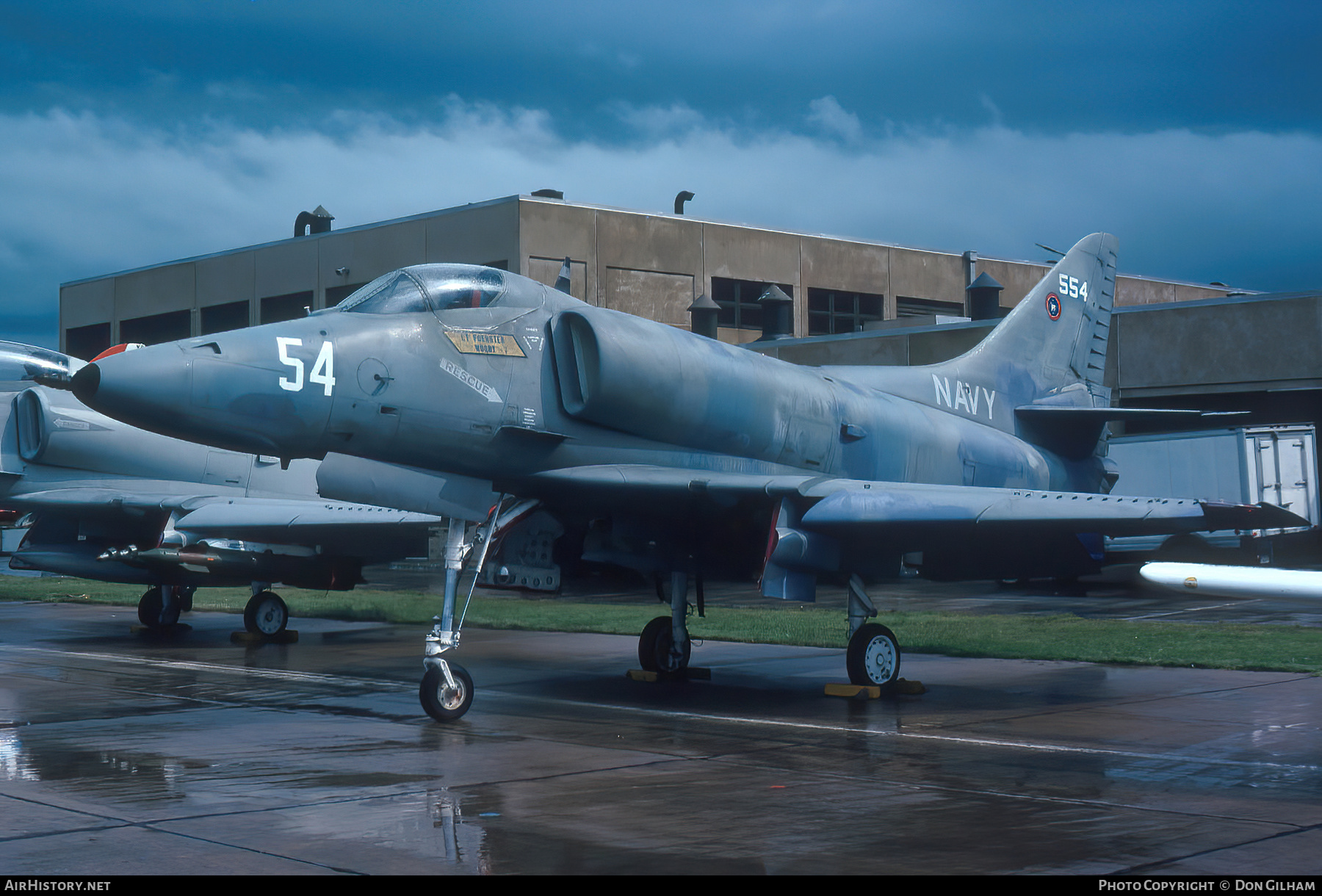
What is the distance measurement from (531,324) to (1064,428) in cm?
836

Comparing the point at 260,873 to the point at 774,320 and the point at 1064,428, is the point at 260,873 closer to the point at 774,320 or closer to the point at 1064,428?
the point at 1064,428

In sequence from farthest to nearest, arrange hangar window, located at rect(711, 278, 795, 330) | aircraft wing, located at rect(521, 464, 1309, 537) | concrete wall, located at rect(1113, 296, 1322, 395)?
hangar window, located at rect(711, 278, 795, 330), concrete wall, located at rect(1113, 296, 1322, 395), aircraft wing, located at rect(521, 464, 1309, 537)

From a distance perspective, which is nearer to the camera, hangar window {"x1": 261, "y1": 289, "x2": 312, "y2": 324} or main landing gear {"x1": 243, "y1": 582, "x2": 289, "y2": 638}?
main landing gear {"x1": 243, "y1": 582, "x2": 289, "y2": 638}

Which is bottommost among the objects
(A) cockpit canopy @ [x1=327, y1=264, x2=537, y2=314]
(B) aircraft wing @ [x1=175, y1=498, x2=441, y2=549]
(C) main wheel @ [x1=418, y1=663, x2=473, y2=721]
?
(C) main wheel @ [x1=418, y1=663, x2=473, y2=721]

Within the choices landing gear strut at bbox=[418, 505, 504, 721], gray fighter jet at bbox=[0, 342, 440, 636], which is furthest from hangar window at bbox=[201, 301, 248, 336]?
landing gear strut at bbox=[418, 505, 504, 721]

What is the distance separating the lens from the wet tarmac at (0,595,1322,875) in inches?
231

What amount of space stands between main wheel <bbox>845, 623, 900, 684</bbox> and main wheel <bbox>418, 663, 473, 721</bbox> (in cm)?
391

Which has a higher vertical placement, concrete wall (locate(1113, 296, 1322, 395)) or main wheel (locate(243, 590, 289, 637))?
concrete wall (locate(1113, 296, 1322, 395))

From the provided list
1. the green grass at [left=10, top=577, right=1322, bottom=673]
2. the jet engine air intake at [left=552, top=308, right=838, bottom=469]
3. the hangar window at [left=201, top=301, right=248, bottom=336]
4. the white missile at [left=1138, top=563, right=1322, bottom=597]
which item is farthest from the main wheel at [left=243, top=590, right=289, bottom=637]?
the hangar window at [left=201, top=301, right=248, bottom=336]

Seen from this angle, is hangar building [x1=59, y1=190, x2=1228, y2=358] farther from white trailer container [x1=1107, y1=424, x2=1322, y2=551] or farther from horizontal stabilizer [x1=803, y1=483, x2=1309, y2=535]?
horizontal stabilizer [x1=803, y1=483, x2=1309, y2=535]

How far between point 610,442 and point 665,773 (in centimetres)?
386

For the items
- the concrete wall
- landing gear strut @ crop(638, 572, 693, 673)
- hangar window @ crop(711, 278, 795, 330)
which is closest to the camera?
landing gear strut @ crop(638, 572, 693, 673)

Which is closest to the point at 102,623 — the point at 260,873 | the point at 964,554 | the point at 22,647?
the point at 22,647

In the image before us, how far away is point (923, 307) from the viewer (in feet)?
163
